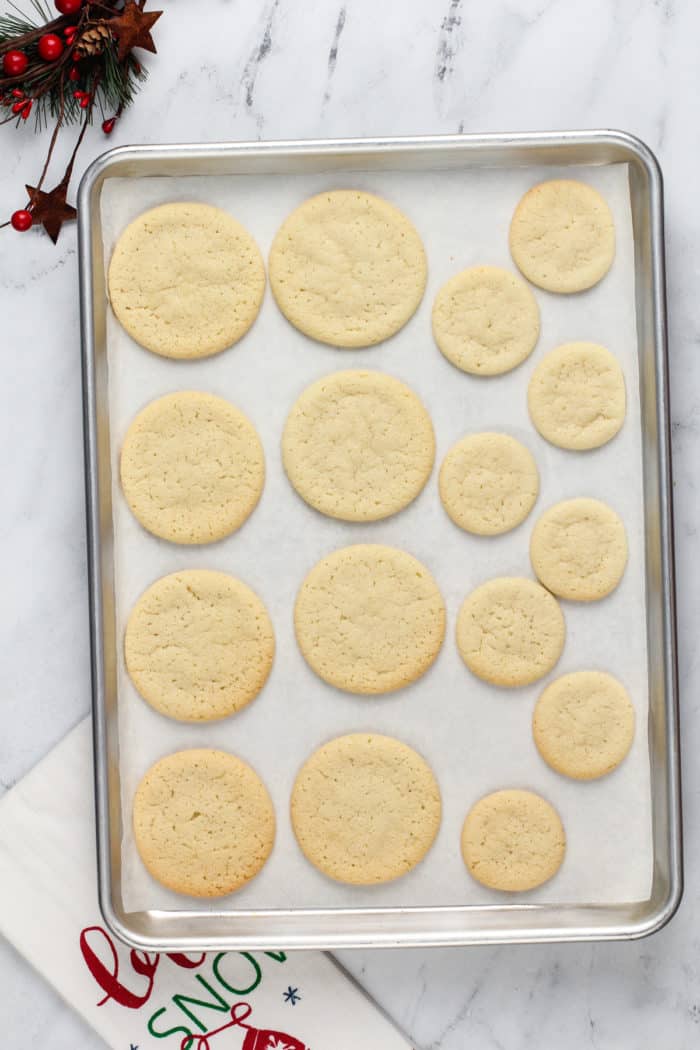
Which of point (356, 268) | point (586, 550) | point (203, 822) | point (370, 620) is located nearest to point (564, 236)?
point (356, 268)

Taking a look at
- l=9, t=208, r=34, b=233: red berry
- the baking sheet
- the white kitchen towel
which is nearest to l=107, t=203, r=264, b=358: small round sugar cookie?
the baking sheet

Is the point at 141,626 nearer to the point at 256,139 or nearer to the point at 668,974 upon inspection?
the point at 256,139

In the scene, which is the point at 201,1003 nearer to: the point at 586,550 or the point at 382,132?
the point at 586,550

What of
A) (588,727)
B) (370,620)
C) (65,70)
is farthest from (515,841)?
(65,70)

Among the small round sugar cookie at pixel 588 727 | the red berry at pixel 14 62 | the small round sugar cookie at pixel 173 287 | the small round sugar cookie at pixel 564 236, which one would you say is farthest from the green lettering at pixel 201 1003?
the red berry at pixel 14 62

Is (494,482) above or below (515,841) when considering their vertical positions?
above

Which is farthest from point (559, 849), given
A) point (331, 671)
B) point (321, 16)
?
point (321, 16)

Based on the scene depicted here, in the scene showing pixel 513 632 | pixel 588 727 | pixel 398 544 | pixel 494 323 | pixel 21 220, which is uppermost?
pixel 21 220
